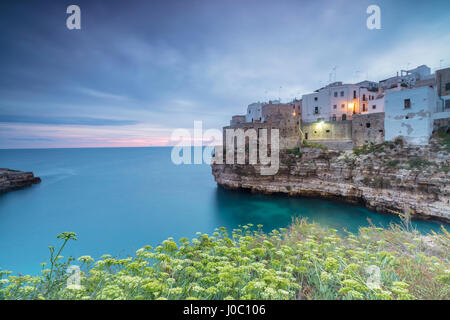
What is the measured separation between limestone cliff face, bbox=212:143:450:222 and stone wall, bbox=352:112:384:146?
1659 millimetres

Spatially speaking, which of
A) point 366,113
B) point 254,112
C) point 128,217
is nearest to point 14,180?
point 128,217

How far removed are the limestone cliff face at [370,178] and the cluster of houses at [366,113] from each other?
196 centimetres

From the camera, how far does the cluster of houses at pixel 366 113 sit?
14.7 metres

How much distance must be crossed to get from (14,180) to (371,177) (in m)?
40.3

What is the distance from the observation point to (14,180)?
76.8 ft

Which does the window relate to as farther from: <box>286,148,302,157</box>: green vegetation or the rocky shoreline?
the rocky shoreline

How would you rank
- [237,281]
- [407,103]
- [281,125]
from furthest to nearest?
[281,125] → [407,103] → [237,281]

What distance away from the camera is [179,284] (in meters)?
2.88

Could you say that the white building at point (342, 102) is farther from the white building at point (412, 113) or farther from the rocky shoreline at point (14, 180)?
the rocky shoreline at point (14, 180)

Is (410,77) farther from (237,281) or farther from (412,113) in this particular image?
(237,281)

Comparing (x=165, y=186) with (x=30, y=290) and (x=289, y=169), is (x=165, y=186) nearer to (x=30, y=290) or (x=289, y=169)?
(x=289, y=169)

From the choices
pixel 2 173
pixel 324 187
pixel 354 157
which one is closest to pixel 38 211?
pixel 2 173

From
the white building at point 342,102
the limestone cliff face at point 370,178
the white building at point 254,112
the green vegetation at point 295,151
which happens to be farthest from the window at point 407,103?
the white building at point 254,112
